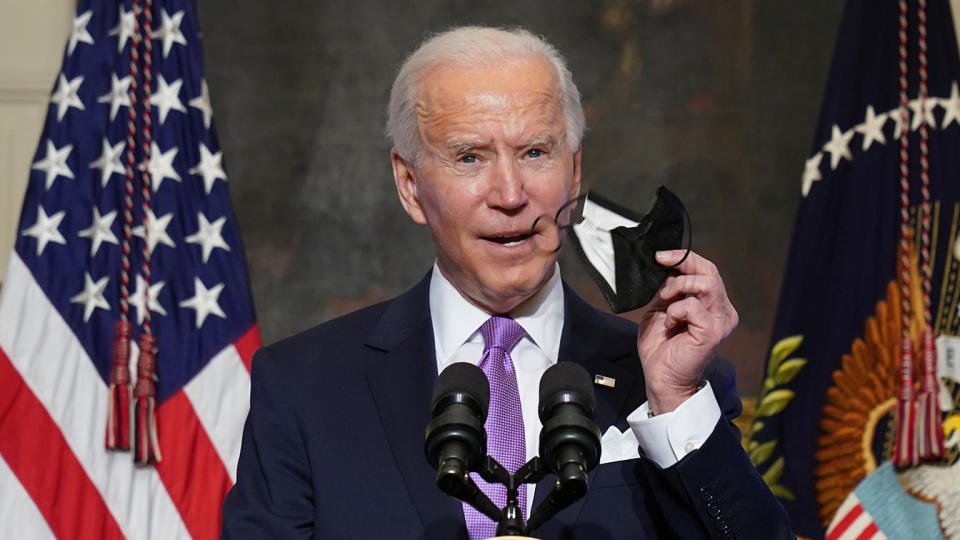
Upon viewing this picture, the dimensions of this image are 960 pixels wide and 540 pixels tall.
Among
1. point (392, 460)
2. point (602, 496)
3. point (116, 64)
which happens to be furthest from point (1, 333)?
point (602, 496)

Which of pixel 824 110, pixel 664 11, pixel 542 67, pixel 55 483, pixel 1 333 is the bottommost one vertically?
pixel 55 483

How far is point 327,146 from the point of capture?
14.6ft

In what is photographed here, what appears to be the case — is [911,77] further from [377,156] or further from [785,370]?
[377,156]

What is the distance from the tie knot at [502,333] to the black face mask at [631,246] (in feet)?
1.38

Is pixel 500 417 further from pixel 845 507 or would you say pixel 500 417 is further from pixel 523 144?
pixel 845 507

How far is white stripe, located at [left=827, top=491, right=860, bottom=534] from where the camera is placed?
3.90 meters

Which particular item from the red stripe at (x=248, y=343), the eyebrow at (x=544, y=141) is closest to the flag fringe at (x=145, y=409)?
the red stripe at (x=248, y=343)

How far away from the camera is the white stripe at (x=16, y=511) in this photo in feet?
11.8

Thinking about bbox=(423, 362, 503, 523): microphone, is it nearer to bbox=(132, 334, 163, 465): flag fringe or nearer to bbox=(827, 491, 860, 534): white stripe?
bbox=(132, 334, 163, 465): flag fringe

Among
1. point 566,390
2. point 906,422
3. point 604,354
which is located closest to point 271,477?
point 604,354

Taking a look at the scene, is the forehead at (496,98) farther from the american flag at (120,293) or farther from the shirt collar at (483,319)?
the american flag at (120,293)

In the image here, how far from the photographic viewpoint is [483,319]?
7.38 ft

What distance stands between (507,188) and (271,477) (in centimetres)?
62

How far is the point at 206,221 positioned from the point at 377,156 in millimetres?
753
